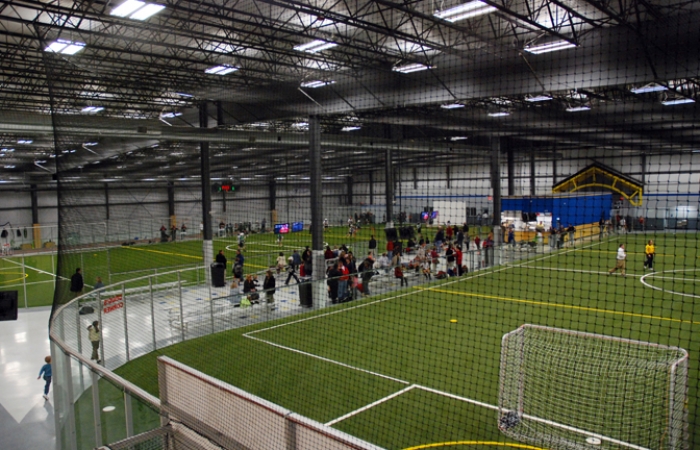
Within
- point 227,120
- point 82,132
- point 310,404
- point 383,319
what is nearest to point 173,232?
point 227,120

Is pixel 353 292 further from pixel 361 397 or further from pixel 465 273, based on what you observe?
pixel 361 397

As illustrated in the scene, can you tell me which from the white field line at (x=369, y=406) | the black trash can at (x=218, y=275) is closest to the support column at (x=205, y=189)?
the black trash can at (x=218, y=275)

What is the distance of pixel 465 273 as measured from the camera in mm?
12367

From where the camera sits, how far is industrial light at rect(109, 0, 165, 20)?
6.56m

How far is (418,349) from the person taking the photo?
22.0ft

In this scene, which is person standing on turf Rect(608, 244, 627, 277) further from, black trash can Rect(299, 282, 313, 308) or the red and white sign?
the red and white sign

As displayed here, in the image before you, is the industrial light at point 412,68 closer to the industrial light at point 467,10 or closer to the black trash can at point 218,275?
the industrial light at point 467,10

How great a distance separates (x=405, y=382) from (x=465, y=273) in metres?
7.22

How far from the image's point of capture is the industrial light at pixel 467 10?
719 centimetres

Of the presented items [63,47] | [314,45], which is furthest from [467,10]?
[63,47]

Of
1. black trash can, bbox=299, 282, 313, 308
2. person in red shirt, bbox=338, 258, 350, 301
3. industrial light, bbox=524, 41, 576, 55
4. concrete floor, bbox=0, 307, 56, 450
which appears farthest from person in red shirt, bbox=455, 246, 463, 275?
concrete floor, bbox=0, 307, 56, 450

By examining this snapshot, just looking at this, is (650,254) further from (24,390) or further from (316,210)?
(24,390)

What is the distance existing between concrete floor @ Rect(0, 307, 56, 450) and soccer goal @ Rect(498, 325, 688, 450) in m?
4.54

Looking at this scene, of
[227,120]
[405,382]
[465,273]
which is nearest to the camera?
[405,382]
